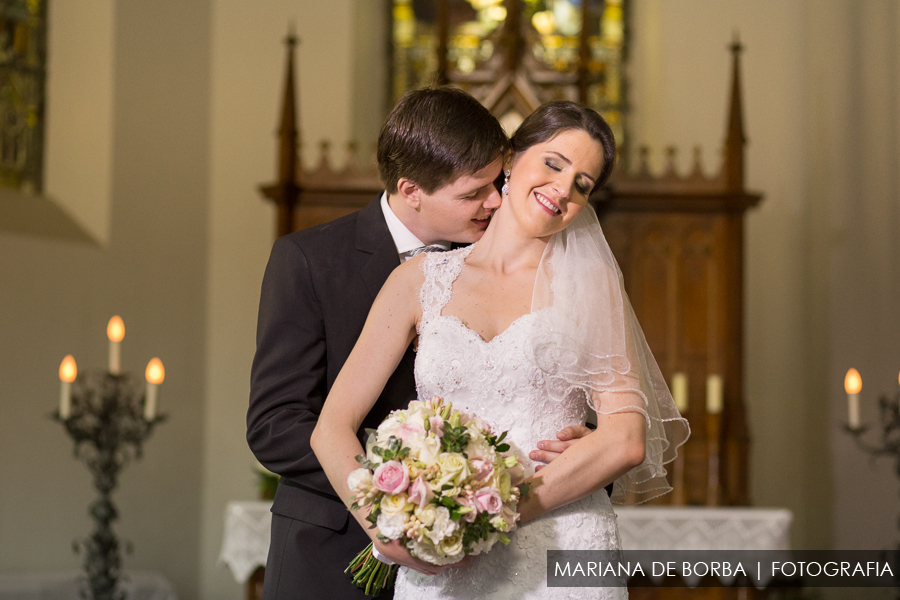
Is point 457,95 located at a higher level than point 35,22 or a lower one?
lower

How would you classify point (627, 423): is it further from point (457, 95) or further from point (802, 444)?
point (802, 444)

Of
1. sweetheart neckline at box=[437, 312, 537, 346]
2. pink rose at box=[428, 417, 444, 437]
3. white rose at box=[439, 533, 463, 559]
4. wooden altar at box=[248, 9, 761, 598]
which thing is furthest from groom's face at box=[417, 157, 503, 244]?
wooden altar at box=[248, 9, 761, 598]

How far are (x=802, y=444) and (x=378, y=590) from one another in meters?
6.43

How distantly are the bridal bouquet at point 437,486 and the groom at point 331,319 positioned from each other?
44cm

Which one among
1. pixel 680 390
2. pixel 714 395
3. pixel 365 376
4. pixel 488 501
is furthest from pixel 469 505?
pixel 714 395

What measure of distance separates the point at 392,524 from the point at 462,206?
936 millimetres

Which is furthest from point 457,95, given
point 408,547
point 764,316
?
point 764,316

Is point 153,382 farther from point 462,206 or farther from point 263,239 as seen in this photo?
point 263,239

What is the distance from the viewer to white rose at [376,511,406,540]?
5.54 ft

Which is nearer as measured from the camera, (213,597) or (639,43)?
(213,597)

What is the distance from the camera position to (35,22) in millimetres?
6938

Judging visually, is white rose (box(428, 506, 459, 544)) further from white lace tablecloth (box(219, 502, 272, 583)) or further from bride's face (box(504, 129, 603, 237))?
white lace tablecloth (box(219, 502, 272, 583))

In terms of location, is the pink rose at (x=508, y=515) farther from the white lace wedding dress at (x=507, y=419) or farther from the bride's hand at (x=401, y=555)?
the white lace wedding dress at (x=507, y=419)

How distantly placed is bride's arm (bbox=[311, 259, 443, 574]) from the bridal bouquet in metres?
0.17
